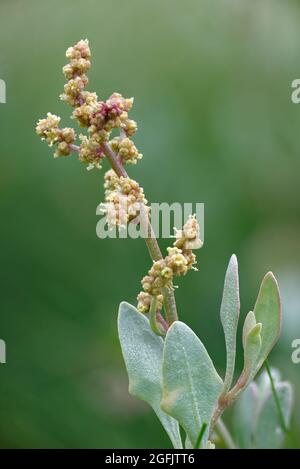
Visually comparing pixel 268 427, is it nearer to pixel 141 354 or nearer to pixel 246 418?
pixel 246 418

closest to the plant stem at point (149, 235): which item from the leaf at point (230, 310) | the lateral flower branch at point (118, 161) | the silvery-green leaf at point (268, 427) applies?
the lateral flower branch at point (118, 161)

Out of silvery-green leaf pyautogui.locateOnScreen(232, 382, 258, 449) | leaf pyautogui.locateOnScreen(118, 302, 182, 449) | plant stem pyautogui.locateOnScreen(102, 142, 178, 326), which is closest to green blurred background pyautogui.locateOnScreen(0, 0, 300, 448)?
silvery-green leaf pyautogui.locateOnScreen(232, 382, 258, 449)

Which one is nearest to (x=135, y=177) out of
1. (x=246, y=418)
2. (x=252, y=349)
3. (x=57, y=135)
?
(x=246, y=418)

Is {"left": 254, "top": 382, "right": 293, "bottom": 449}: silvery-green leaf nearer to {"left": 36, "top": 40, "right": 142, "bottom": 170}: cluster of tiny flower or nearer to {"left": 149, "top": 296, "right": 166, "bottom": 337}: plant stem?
{"left": 149, "top": 296, "right": 166, "bottom": 337}: plant stem

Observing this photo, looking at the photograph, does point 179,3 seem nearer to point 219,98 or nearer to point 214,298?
point 219,98

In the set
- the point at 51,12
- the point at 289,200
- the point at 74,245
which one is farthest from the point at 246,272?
the point at 51,12

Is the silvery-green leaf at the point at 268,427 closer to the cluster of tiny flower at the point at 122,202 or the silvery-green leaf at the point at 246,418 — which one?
the silvery-green leaf at the point at 246,418

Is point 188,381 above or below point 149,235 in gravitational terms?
below
